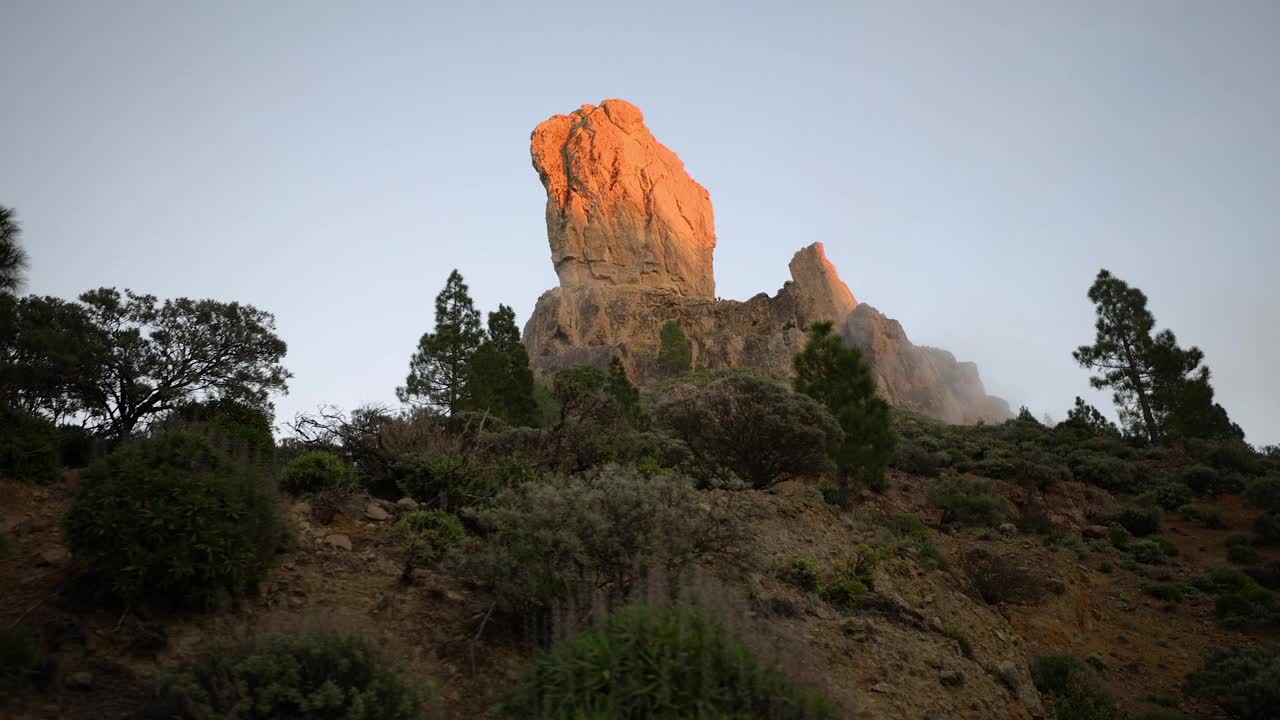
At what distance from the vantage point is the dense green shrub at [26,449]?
7.81 metres

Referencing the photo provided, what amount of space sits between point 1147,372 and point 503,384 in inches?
1272

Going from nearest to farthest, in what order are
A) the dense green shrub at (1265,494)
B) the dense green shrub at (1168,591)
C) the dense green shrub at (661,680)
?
the dense green shrub at (661,680) < the dense green shrub at (1168,591) < the dense green shrub at (1265,494)

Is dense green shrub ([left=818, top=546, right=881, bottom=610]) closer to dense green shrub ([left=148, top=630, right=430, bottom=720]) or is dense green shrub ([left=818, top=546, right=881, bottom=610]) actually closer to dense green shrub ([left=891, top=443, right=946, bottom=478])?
dense green shrub ([left=148, top=630, right=430, bottom=720])

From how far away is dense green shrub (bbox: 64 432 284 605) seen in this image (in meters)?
5.13

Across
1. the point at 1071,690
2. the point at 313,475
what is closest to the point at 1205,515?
the point at 1071,690

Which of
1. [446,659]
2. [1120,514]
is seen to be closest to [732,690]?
[446,659]

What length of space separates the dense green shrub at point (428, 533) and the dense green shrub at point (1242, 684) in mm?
10315

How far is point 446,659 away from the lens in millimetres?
5477

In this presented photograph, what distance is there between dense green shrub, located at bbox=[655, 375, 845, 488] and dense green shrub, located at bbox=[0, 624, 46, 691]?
11.8 metres

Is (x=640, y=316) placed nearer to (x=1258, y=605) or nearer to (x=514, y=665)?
(x=1258, y=605)

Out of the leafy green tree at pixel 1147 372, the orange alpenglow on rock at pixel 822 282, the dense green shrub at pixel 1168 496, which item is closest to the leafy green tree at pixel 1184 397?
the leafy green tree at pixel 1147 372

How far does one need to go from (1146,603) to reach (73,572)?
19149 mm

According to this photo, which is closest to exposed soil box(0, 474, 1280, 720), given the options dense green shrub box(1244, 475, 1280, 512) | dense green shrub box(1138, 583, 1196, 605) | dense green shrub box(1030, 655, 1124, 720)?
Answer: dense green shrub box(1030, 655, 1124, 720)

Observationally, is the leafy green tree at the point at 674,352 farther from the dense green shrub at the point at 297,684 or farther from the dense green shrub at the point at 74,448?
the dense green shrub at the point at 297,684
